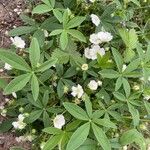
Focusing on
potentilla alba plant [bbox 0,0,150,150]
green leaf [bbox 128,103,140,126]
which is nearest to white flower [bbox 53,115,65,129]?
potentilla alba plant [bbox 0,0,150,150]

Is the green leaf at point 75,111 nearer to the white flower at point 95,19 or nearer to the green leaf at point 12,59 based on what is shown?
the green leaf at point 12,59

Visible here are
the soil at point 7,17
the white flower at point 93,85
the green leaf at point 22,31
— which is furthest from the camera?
the soil at point 7,17

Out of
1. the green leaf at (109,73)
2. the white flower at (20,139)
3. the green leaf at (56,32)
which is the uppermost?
the green leaf at (56,32)

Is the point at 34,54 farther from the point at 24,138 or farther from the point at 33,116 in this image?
the point at 24,138

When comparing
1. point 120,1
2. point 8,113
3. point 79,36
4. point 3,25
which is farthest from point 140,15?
point 8,113

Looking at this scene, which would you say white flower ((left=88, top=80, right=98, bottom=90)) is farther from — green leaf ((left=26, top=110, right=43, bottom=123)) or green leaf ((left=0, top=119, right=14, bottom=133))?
green leaf ((left=0, top=119, right=14, bottom=133))

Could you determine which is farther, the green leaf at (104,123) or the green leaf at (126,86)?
the green leaf at (126,86)

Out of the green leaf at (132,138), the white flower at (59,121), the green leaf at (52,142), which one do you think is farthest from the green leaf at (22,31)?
the green leaf at (132,138)
